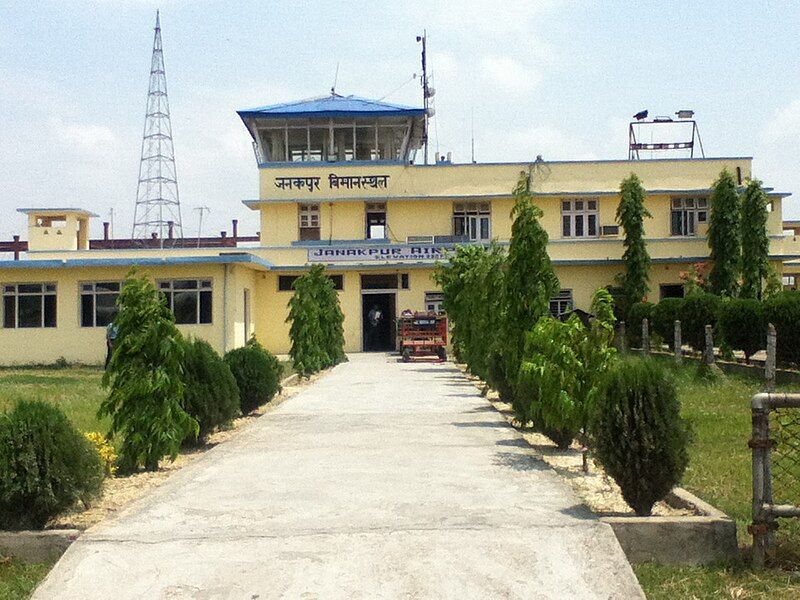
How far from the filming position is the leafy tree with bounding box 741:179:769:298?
31406 mm

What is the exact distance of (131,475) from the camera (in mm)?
9320

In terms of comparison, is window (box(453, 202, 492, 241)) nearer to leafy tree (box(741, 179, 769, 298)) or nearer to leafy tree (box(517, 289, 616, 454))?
leafy tree (box(741, 179, 769, 298))

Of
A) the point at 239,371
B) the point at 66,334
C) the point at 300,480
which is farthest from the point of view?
the point at 66,334

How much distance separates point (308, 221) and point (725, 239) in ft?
46.1

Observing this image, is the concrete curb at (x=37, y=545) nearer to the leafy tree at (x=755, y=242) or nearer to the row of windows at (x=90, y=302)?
the row of windows at (x=90, y=302)

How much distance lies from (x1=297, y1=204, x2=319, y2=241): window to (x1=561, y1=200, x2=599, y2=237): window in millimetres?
8685

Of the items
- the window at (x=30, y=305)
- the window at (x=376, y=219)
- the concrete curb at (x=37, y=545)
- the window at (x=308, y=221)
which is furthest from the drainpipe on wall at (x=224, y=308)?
the concrete curb at (x=37, y=545)

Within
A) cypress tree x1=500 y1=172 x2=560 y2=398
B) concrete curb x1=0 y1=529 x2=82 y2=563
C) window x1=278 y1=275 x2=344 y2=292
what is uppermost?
window x1=278 y1=275 x2=344 y2=292

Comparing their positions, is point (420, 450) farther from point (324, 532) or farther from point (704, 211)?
point (704, 211)

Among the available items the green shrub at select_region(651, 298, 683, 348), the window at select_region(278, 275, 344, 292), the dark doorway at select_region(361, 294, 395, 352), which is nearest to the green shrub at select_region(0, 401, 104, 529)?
the green shrub at select_region(651, 298, 683, 348)

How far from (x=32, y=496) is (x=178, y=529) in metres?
1.01

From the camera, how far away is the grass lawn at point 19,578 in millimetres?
5613

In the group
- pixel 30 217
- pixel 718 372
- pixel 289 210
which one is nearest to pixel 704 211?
pixel 289 210

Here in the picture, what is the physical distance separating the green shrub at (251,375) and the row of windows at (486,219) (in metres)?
20.7
